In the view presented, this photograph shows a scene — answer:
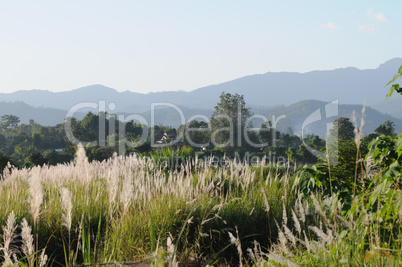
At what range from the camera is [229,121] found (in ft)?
203

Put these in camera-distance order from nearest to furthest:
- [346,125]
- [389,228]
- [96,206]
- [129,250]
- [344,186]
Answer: [389,228] < [344,186] < [129,250] < [96,206] < [346,125]

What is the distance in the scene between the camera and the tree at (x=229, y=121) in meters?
54.9

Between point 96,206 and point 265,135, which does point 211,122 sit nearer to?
point 265,135

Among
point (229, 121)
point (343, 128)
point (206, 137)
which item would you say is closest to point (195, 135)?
point (206, 137)

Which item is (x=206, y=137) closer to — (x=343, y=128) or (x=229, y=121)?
(x=229, y=121)

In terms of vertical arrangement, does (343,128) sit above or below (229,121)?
below

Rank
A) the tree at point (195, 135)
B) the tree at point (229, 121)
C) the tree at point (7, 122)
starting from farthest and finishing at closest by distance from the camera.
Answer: the tree at point (7, 122) < the tree at point (229, 121) < the tree at point (195, 135)

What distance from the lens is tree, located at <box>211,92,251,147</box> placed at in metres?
54.9

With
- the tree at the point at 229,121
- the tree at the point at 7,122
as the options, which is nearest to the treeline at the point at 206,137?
the tree at the point at 229,121

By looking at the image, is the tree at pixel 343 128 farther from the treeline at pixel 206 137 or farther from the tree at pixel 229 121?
the tree at pixel 229 121

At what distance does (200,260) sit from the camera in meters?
4.63

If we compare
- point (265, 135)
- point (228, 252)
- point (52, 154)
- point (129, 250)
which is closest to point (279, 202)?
point (228, 252)

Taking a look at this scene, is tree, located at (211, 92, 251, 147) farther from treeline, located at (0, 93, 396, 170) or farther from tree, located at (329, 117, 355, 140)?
tree, located at (329, 117, 355, 140)

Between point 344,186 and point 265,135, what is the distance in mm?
55807
